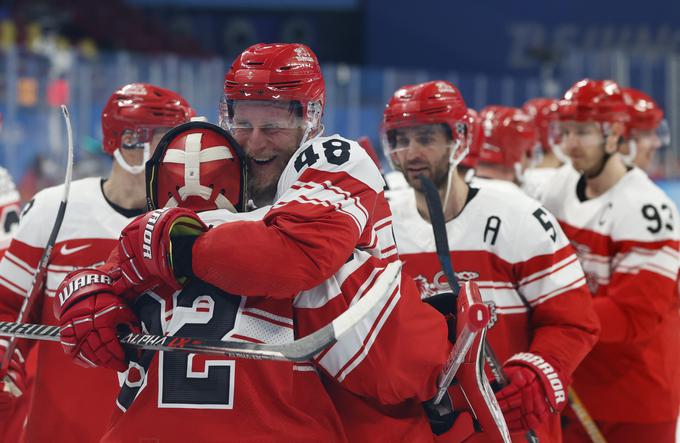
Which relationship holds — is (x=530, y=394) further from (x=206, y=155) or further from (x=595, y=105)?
(x=595, y=105)

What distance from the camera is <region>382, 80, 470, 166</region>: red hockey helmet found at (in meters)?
2.58

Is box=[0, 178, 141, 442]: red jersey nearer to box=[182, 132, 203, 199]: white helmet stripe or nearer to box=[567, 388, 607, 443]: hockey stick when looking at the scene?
box=[182, 132, 203, 199]: white helmet stripe

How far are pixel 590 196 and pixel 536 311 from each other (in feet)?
2.96

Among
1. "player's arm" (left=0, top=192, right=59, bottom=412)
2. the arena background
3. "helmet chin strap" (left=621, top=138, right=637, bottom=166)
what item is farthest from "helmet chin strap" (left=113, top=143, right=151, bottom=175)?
the arena background

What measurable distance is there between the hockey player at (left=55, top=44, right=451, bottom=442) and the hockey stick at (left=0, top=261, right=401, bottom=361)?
74 millimetres

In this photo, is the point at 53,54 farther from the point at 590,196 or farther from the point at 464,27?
the point at 464,27

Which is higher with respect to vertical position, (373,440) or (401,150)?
(401,150)

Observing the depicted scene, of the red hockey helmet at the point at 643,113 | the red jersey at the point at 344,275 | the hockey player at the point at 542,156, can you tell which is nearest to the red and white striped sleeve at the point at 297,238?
the red jersey at the point at 344,275

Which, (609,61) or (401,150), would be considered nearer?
(401,150)

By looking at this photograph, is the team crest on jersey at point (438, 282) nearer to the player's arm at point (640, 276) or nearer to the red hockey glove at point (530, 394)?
the red hockey glove at point (530, 394)

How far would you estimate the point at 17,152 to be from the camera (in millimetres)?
7383

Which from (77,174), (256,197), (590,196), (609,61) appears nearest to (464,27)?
(609,61)

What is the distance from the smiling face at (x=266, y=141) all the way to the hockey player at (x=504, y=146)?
2.20 m

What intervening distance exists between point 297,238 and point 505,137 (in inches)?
106
